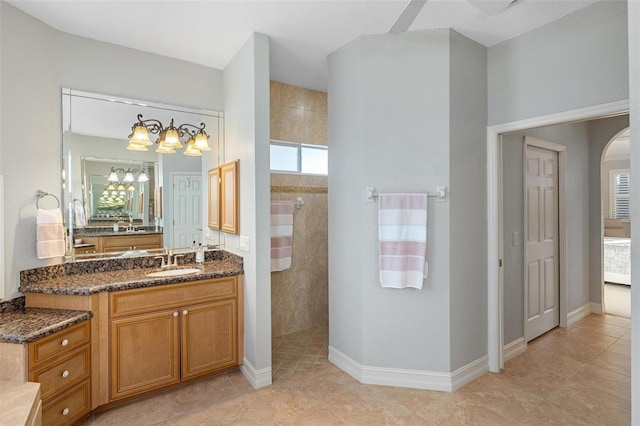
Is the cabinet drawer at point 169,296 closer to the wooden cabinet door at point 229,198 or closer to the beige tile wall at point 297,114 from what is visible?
the wooden cabinet door at point 229,198

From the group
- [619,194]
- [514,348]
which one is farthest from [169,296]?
[619,194]

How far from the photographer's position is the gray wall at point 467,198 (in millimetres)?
2607

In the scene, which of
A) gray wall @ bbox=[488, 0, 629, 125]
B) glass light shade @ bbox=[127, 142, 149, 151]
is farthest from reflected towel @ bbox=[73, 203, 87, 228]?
gray wall @ bbox=[488, 0, 629, 125]

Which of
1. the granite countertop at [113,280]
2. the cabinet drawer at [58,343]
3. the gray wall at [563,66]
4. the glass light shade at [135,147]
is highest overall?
the gray wall at [563,66]

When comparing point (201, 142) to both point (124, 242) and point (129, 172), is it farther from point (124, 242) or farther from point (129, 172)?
point (124, 242)

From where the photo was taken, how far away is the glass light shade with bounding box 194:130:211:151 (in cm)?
310

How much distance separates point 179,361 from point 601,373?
3.50 m

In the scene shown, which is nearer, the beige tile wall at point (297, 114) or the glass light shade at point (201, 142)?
the glass light shade at point (201, 142)

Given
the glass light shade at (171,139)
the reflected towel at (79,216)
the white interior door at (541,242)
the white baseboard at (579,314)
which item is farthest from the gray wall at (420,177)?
the reflected towel at (79,216)

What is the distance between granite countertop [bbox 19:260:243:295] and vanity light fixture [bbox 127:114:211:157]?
1.09 meters

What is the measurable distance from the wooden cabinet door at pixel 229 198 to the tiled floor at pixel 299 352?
4.22 ft

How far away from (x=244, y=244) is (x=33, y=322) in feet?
4.69

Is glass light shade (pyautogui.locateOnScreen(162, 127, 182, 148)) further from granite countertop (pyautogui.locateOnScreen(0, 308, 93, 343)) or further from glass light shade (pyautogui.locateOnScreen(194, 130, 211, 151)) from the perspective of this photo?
granite countertop (pyautogui.locateOnScreen(0, 308, 93, 343))

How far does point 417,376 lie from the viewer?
8.59 ft
